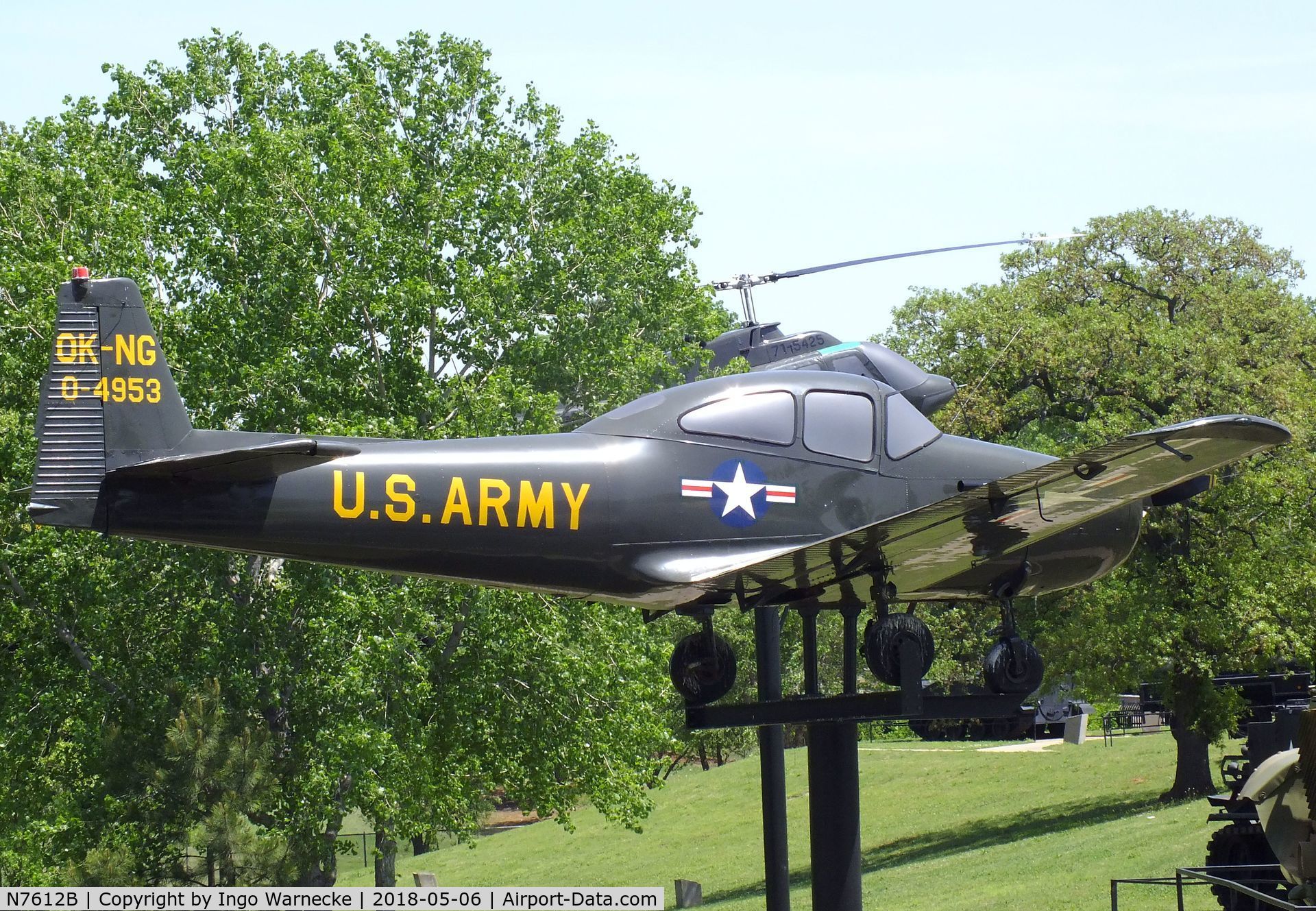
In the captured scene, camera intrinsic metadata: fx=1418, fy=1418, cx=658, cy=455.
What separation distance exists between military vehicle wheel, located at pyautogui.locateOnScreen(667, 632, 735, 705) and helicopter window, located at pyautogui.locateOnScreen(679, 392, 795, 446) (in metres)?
1.63

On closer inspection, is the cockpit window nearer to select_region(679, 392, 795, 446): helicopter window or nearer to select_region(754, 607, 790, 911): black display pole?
select_region(679, 392, 795, 446): helicopter window

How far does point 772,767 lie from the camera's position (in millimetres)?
13492

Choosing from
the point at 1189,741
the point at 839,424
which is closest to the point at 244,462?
the point at 839,424

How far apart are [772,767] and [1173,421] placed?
60.3ft

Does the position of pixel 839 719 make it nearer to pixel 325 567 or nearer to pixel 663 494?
pixel 663 494

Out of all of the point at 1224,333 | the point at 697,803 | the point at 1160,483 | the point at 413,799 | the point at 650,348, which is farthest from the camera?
the point at 697,803

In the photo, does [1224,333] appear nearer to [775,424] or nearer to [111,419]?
[775,424]

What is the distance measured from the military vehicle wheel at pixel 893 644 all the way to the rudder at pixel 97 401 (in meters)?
4.99

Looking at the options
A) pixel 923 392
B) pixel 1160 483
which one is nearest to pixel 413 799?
pixel 923 392

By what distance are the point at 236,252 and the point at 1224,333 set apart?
21475mm

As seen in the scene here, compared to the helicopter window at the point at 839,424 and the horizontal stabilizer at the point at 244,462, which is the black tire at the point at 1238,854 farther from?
the horizontal stabilizer at the point at 244,462

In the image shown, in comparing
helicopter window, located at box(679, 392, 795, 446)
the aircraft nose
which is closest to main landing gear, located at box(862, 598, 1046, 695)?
helicopter window, located at box(679, 392, 795, 446)

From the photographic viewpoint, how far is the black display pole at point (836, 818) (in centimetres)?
1034

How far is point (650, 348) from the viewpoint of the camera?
92.5 ft
